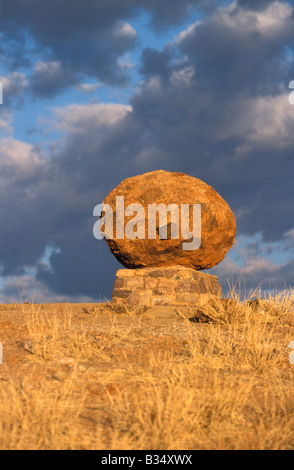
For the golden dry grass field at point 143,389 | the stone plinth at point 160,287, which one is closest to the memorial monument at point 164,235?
the stone plinth at point 160,287

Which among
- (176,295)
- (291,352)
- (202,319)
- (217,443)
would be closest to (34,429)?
(217,443)

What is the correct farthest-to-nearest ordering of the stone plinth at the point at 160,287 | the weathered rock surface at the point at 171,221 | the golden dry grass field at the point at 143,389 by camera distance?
the weathered rock surface at the point at 171,221 < the stone plinth at the point at 160,287 < the golden dry grass field at the point at 143,389

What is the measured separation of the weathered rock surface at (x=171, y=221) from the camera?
30.1 feet

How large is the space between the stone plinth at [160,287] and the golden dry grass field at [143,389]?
1.51 m

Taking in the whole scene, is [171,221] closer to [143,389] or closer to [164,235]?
[164,235]

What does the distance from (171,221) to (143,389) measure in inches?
207

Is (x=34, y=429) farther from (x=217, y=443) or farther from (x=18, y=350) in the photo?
(x=18, y=350)

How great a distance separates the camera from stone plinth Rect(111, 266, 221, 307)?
902cm

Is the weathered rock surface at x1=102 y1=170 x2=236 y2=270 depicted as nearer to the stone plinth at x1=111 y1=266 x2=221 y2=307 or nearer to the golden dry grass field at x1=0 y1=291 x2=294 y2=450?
the stone plinth at x1=111 y1=266 x2=221 y2=307

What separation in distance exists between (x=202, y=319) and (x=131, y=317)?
3.95 ft

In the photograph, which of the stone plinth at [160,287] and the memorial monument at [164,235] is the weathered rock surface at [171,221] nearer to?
the memorial monument at [164,235]

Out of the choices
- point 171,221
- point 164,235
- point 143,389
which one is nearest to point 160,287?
point 164,235

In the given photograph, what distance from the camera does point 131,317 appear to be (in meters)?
7.92

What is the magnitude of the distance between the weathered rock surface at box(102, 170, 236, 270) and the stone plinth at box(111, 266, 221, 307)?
294 mm
